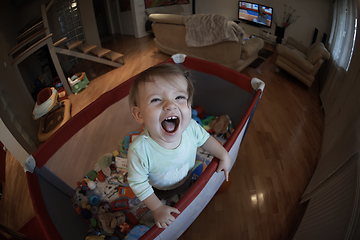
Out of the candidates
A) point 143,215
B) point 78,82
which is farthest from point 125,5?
point 143,215

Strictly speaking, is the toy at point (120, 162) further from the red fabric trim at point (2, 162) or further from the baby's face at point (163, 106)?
Result: the baby's face at point (163, 106)

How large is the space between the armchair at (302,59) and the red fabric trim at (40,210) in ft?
7.49

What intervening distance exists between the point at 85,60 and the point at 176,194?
2343 millimetres

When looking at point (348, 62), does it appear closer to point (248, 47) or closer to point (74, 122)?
point (248, 47)

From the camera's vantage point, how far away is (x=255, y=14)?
2.75 m

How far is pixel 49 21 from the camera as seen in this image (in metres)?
1.83

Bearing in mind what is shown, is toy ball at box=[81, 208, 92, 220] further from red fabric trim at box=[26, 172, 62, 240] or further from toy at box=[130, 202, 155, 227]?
red fabric trim at box=[26, 172, 62, 240]

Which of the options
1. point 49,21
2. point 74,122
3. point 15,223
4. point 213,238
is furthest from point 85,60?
point 213,238

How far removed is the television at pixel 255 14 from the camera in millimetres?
2568

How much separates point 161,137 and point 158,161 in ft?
0.38

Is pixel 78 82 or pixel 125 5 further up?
pixel 125 5

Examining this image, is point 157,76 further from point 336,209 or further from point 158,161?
point 336,209

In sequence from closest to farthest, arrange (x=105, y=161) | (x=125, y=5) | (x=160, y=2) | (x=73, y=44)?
(x=105, y=161) → (x=73, y=44) → (x=125, y=5) → (x=160, y=2)

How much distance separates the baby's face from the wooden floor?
748 millimetres
